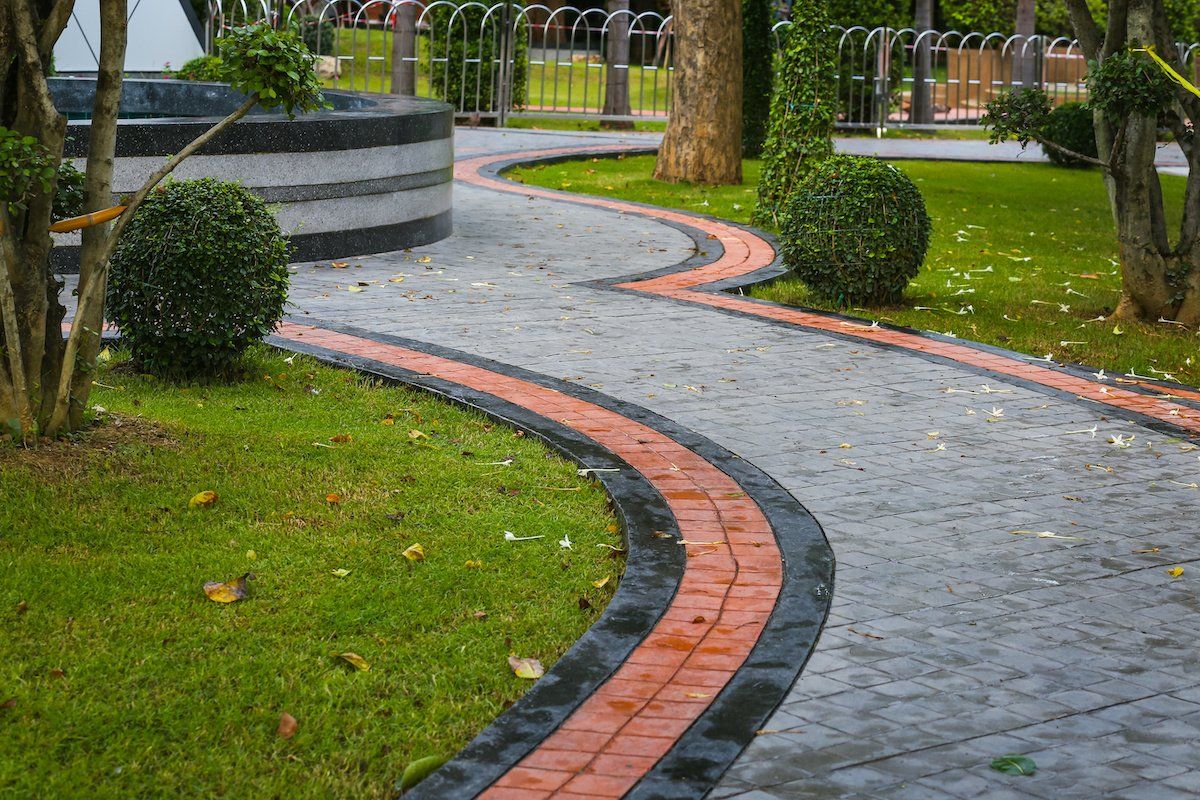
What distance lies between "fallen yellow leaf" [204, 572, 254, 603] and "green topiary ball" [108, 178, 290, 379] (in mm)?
2622

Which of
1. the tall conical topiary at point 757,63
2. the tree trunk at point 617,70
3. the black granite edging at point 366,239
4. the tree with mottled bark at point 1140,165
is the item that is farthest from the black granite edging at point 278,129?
the tree trunk at point 617,70

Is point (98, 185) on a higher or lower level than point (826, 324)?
higher

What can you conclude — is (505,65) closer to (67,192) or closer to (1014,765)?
(67,192)

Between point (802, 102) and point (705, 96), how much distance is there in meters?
3.95

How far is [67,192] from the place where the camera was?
6.33 m

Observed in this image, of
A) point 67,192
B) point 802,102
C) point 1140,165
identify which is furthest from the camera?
point 802,102

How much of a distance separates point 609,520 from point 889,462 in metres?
1.62

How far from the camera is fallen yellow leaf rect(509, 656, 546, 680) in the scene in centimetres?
434

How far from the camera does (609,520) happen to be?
5.81 metres

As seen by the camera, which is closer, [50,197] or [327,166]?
[50,197]

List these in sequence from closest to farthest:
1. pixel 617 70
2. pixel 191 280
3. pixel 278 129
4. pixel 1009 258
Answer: pixel 191 280
pixel 278 129
pixel 1009 258
pixel 617 70

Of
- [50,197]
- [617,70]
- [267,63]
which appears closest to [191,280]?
[50,197]

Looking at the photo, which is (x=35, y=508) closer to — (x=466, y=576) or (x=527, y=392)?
(x=466, y=576)

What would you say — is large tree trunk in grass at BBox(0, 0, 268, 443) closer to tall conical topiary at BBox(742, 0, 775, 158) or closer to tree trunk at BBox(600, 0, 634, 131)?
tall conical topiary at BBox(742, 0, 775, 158)
